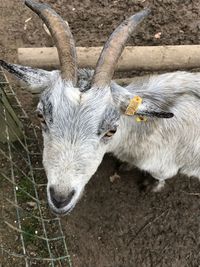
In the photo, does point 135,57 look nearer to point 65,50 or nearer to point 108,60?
point 108,60

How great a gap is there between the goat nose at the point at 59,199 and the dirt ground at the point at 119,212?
2.14m

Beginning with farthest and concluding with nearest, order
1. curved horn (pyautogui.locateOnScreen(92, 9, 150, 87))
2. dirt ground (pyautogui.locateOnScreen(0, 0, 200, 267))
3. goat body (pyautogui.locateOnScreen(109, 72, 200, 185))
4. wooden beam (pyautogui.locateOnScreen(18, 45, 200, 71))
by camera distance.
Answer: dirt ground (pyautogui.locateOnScreen(0, 0, 200, 267))
wooden beam (pyautogui.locateOnScreen(18, 45, 200, 71))
goat body (pyautogui.locateOnScreen(109, 72, 200, 185))
curved horn (pyautogui.locateOnScreen(92, 9, 150, 87))

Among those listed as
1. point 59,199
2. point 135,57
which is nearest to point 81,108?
point 59,199

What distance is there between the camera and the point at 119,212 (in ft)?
21.9

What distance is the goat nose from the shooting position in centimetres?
427

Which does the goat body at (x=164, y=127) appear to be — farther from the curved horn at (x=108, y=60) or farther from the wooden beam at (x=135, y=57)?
the curved horn at (x=108, y=60)

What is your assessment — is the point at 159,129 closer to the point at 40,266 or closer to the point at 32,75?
the point at 32,75

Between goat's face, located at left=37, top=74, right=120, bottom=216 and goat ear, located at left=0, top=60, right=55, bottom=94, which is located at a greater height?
goat ear, located at left=0, top=60, right=55, bottom=94

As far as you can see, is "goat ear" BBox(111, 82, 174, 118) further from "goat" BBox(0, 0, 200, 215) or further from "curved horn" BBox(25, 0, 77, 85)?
"curved horn" BBox(25, 0, 77, 85)

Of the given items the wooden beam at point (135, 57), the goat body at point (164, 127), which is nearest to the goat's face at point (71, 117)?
the goat body at point (164, 127)

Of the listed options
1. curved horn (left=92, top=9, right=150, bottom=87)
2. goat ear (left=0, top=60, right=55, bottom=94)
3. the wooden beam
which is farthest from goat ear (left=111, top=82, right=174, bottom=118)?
the wooden beam

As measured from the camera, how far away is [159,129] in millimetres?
5586

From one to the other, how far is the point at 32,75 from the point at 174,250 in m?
3.68

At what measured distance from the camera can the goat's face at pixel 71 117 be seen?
4.32 metres
